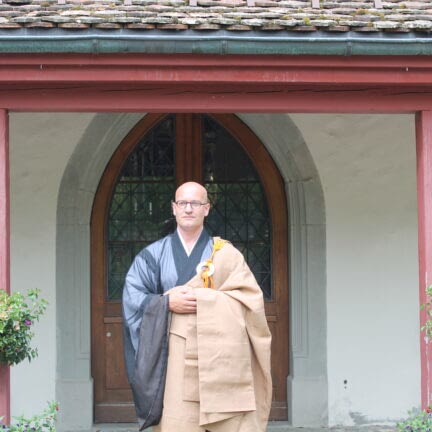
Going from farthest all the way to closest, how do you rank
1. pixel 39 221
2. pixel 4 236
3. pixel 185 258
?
pixel 39 221 < pixel 4 236 < pixel 185 258

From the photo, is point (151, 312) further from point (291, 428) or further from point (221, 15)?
point (291, 428)

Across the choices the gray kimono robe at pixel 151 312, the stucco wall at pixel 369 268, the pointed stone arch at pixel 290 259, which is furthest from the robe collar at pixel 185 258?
the stucco wall at pixel 369 268

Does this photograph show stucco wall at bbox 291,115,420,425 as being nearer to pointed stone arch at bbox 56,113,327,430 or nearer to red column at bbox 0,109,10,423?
pointed stone arch at bbox 56,113,327,430

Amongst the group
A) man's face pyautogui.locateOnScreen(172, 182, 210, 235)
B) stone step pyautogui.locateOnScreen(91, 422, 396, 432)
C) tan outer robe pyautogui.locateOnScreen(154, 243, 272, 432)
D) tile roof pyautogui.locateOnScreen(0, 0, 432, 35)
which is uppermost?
tile roof pyautogui.locateOnScreen(0, 0, 432, 35)

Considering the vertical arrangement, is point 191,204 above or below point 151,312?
above

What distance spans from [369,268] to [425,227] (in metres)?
1.72

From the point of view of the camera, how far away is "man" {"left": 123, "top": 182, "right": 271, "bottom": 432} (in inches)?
182

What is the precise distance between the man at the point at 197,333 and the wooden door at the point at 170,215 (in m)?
2.23

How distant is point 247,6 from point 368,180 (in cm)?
229

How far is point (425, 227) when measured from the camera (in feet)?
17.4

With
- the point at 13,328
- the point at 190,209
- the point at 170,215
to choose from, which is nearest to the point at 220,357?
the point at 190,209

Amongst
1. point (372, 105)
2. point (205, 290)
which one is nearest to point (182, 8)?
point (372, 105)

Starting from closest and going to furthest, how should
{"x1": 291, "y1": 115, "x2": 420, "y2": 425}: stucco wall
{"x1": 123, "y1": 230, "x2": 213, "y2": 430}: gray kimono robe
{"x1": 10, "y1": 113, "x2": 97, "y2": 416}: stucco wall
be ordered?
{"x1": 123, "y1": 230, "x2": 213, "y2": 430}: gray kimono robe < {"x1": 10, "y1": 113, "x2": 97, "y2": 416}: stucco wall < {"x1": 291, "y1": 115, "x2": 420, "y2": 425}: stucco wall

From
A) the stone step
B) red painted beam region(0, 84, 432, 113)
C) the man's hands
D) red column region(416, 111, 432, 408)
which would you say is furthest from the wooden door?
the man's hands
